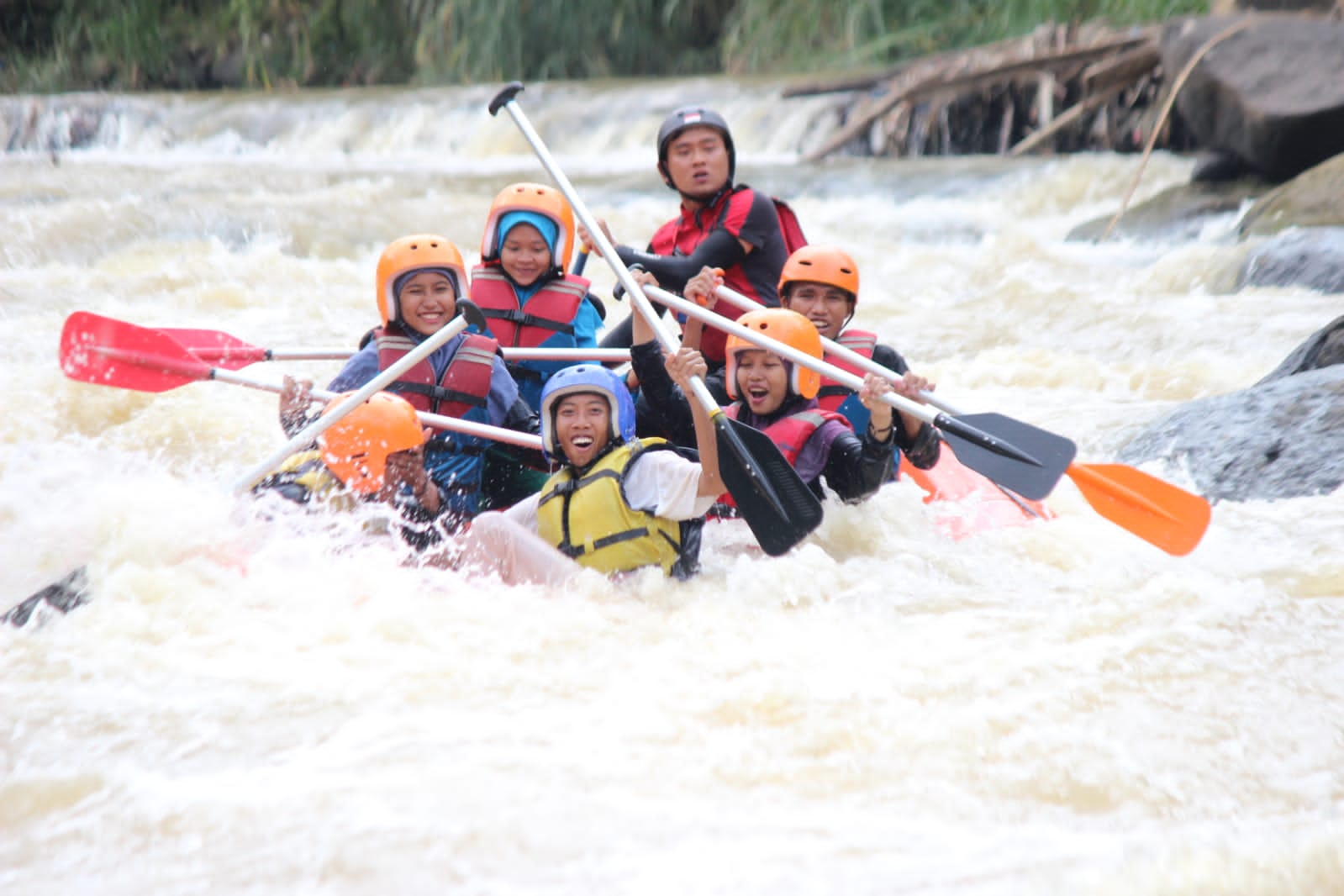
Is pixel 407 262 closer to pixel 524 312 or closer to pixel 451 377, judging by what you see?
pixel 451 377

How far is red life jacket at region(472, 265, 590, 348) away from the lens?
485 cm

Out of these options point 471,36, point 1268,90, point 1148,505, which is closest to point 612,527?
point 1148,505

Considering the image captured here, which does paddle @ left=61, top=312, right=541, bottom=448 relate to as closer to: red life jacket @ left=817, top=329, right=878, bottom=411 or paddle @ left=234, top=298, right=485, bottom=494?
paddle @ left=234, top=298, right=485, bottom=494

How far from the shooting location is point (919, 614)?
3689mm

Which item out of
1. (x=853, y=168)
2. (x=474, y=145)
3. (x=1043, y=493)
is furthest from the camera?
(x=474, y=145)

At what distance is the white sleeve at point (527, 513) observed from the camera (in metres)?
4.03

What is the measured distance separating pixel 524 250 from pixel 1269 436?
261cm

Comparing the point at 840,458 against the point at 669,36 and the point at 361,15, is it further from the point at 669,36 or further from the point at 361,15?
the point at 361,15

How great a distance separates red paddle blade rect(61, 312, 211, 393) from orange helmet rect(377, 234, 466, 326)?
712 millimetres

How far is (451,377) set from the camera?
4.42m

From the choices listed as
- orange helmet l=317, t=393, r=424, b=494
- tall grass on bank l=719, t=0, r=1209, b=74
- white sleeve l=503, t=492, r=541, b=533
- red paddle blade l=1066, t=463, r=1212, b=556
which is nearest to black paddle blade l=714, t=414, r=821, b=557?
white sleeve l=503, t=492, r=541, b=533

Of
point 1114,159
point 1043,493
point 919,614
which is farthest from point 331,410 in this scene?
point 1114,159

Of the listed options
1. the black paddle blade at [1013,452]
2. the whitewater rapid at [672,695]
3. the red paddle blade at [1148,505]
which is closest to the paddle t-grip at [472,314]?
the whitewater rapid at [672,695]

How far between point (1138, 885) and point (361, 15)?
18158 millimetres
